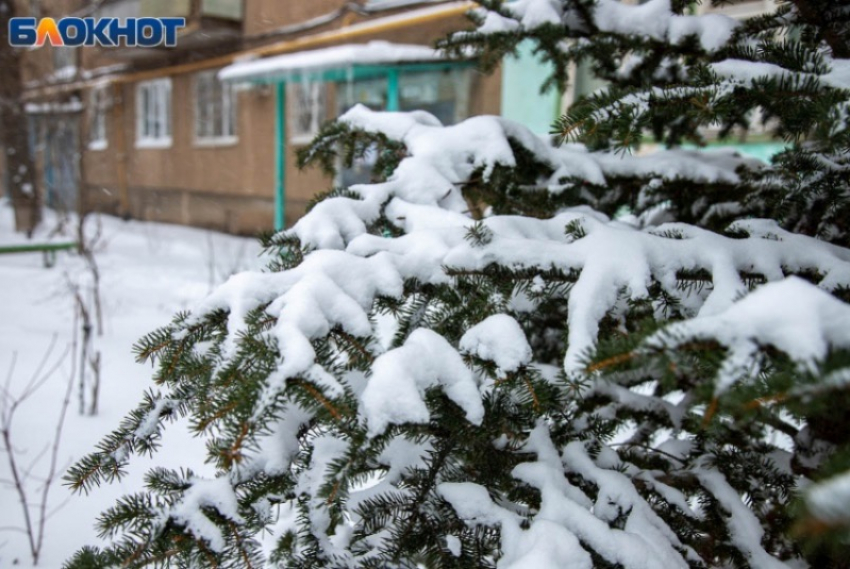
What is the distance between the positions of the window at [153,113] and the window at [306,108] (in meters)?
4.84

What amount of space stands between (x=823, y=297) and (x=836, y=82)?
23.0 inches

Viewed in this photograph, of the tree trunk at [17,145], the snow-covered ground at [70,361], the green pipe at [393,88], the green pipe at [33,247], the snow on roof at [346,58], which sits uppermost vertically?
the snow on roof at [346,58]

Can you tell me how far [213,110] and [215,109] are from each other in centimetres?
7

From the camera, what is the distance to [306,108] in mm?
10922

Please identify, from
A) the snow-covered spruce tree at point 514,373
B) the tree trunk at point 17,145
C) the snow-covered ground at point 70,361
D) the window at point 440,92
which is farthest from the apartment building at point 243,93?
the snow-covered spruce tree at point 514,373

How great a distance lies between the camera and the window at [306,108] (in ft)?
34.6

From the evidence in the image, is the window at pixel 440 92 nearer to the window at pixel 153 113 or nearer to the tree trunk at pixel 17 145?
the tree trunk at pixel 17 145

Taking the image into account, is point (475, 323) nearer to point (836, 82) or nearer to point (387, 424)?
point (387, 424)

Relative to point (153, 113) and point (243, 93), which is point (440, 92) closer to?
point (243, 93)

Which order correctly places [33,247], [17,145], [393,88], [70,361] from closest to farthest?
[70,361] < [33,247] < [393,88] < [17,145]

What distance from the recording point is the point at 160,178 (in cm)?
1472

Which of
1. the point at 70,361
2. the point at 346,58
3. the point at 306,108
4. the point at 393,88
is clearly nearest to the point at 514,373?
the point at 70,361

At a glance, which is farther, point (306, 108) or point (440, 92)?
point (306, 108)

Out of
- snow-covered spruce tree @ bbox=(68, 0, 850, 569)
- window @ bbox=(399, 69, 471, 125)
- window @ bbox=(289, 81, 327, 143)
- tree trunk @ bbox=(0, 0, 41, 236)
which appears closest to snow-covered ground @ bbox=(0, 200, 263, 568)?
snow-covered spruce tree @ bbox=(68, 0, 850, 569)
